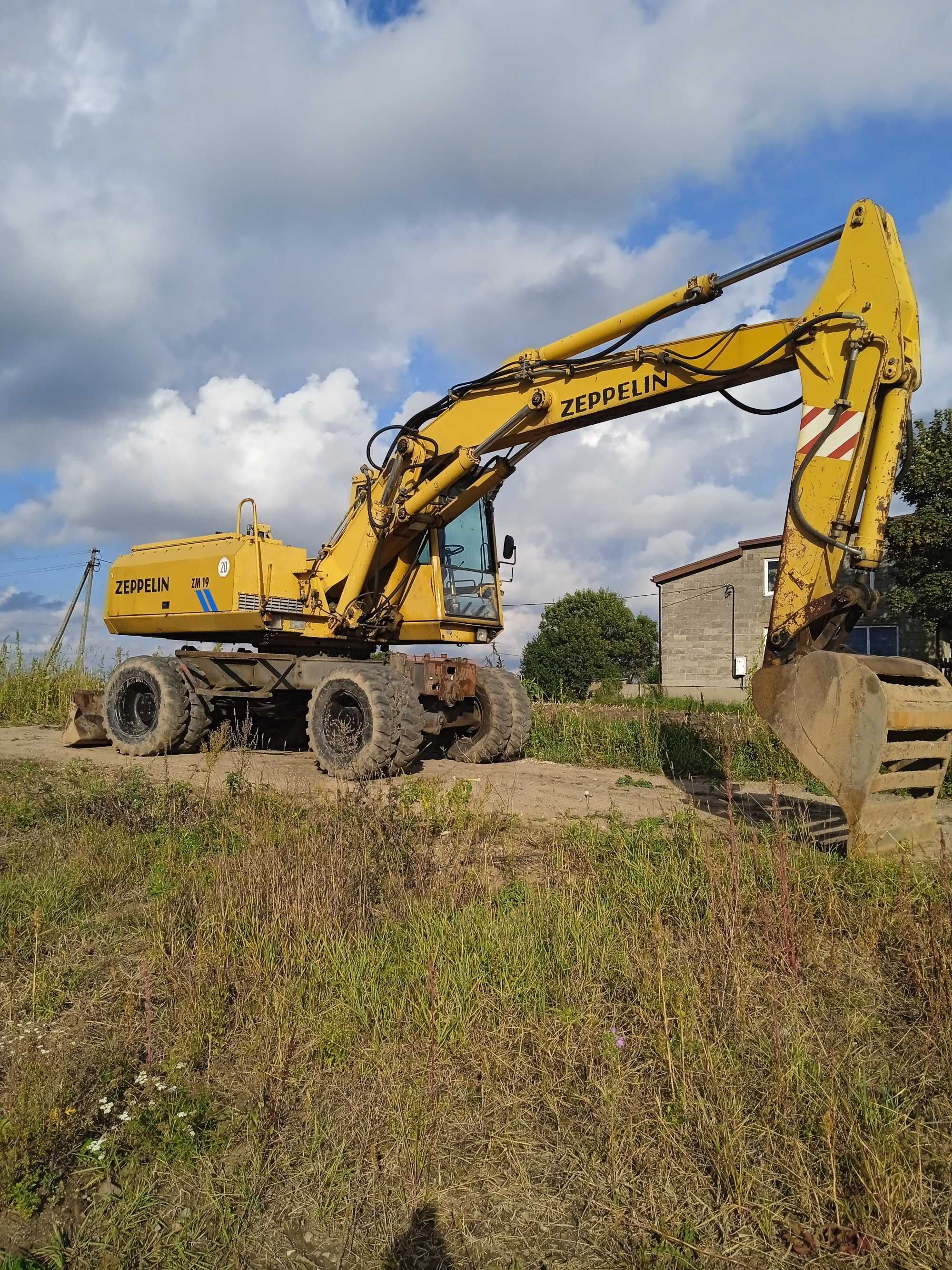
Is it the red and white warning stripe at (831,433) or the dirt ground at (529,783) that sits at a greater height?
the red and white warning stripe at (831,433)

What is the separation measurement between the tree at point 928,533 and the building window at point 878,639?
13.4 ft

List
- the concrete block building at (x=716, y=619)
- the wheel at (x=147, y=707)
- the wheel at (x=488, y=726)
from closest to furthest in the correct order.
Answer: the wheel at (x=488, y=726) → the wheel at (x=147, y=707) → the concrete block building at (x=716, y=619)

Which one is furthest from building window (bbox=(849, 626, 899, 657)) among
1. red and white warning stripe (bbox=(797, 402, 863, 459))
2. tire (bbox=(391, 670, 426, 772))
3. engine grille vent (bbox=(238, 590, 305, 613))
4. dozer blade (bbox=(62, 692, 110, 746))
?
red and white warning stripe (bbox=(797, 402, 863, 459))

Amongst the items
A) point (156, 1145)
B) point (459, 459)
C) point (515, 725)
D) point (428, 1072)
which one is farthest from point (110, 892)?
point (515, 725)

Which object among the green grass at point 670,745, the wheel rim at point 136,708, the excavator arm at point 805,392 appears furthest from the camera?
the wheel rim at point 136,708

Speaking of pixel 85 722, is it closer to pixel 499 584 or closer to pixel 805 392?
pixel 499 584

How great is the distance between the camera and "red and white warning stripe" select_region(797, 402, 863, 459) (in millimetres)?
5883

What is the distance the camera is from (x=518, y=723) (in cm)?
1101

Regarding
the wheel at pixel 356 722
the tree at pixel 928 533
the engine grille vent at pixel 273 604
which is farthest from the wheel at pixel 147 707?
the tree at pixel 928 533

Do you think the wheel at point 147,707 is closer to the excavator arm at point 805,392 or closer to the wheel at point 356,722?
the wheel at point 356,722

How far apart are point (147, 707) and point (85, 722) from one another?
1.06 metres

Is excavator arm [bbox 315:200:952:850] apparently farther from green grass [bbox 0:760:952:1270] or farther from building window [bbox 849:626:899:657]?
building window [bbox 849:626:899:657]

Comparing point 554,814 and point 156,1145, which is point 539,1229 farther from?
point 554,814

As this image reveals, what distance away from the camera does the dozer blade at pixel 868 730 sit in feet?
16.7
